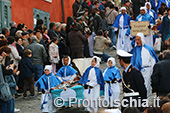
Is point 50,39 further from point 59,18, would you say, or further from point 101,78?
point 59,18

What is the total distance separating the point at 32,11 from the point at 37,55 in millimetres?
6421

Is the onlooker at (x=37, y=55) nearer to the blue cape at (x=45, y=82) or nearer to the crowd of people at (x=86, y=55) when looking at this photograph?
the crowd of people at (x=86, y=55)

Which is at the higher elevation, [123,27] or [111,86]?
[123,27]

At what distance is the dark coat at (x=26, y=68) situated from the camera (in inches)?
507

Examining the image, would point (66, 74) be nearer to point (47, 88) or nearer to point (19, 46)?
point (47, 88)

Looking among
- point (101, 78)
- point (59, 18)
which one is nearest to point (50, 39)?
point (101, 78)

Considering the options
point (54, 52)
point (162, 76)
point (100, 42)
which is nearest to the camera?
point (162, 76)

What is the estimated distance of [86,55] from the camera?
17359 mm

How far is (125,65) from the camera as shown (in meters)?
8.34

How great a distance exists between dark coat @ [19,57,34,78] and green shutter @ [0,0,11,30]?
408 centimetres

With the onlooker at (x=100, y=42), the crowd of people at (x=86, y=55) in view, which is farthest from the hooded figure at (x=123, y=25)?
the onlooker at (x=100, y=42)

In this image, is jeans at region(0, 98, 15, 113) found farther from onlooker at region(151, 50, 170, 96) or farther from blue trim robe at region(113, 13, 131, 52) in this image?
blue trim robe at region(113, 13, 131, 52)

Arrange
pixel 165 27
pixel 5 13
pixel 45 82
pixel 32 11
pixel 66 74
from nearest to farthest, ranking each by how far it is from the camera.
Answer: pixel 45 82
pixel 66 74
pixel 165 27
pixel 5 13
pixel 32 11

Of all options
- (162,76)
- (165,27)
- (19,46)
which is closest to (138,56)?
(162,76)
